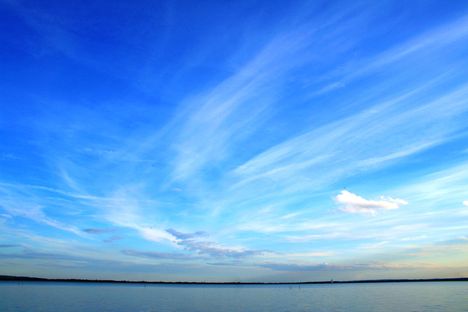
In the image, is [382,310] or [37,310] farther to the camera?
[382,310]

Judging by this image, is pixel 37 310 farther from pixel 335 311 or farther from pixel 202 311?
pixel 335 311

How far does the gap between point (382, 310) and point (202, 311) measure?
4513 centimetres

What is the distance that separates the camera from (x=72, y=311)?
8294cm

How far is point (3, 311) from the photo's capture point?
7675cm

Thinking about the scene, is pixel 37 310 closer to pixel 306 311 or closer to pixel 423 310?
pixel 306 311

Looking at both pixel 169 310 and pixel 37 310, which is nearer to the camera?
pixel 37 310

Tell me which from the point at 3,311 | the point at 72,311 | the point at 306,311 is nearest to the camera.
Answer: the point at 3,311

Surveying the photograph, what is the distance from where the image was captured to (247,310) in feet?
308

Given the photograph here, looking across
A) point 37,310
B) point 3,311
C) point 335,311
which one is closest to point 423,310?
point 335,311

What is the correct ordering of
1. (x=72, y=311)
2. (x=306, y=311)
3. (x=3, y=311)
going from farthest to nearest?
(x=306, y=311) < (x=72, y=311) < (x=3, y=311)

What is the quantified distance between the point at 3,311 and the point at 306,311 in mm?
69565

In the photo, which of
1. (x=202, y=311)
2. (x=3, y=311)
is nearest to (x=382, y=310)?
(x=202, y=311)

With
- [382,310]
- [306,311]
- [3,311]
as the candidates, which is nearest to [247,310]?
[306,311]

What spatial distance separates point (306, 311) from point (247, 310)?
15712mm
